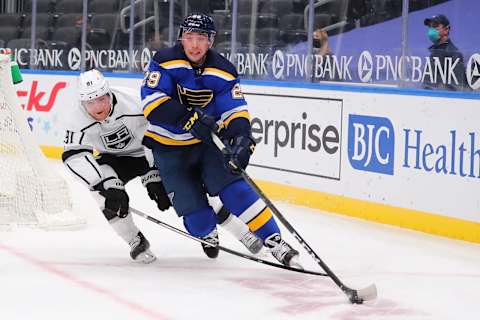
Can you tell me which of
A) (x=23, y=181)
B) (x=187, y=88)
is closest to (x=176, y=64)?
(x=187, y=88)

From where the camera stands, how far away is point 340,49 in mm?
6895

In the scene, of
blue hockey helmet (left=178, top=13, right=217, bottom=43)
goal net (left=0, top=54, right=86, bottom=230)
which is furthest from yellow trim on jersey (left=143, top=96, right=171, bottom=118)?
goal net (left=0, top=54, right=86, bottom=230)

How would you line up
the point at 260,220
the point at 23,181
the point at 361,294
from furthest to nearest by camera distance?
1. the point at 23,181
2. the point at 260,220
3. the point at 361,294

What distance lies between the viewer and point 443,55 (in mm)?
5875

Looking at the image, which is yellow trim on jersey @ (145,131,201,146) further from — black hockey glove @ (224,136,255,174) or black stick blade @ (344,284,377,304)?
black stick blade @ (344,284,377,304)

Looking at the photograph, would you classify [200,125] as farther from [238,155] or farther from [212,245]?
[212,245]

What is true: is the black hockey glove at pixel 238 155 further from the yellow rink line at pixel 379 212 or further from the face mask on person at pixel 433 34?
the face mask on person at pixel 433 34

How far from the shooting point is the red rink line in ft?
12.3

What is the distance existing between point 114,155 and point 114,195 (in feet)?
1.15

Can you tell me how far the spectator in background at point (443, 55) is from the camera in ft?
18.7

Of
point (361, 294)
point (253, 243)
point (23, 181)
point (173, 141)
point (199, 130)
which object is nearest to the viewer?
point (361, 294)

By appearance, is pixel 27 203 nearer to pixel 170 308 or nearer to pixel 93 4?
pixel 170 308

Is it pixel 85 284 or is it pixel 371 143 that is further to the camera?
pixel 371 143

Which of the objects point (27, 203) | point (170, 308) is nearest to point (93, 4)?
point (27, 203)
